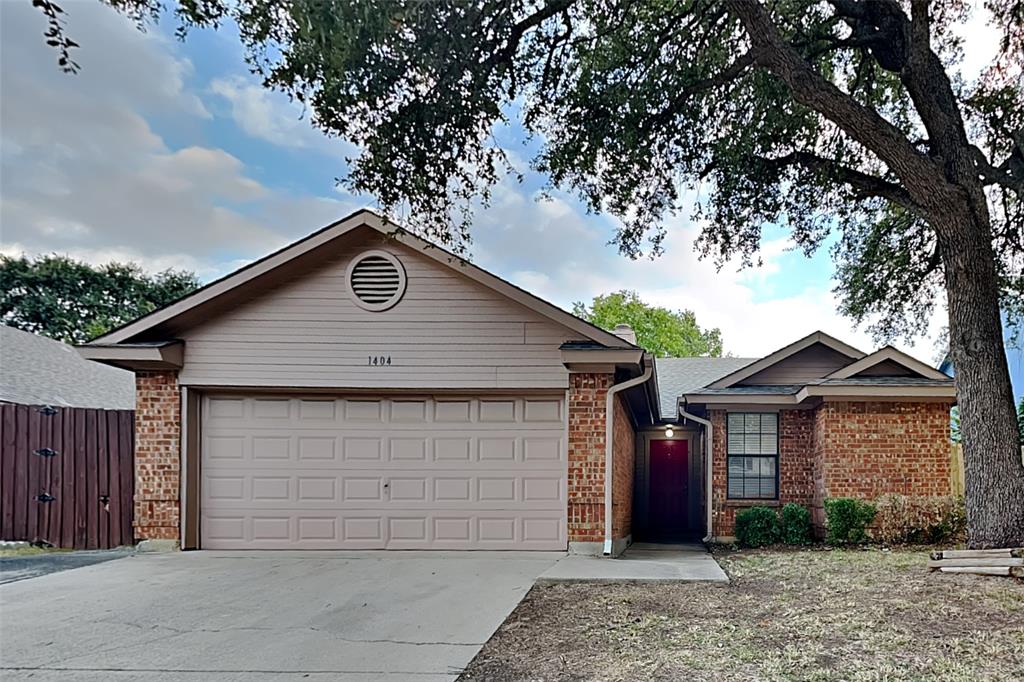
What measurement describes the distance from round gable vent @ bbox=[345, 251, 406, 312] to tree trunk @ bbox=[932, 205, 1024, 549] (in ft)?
21.7

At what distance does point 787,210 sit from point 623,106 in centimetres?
357

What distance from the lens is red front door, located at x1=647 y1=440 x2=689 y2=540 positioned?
52.1 feet

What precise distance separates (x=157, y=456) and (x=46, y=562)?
168 cm

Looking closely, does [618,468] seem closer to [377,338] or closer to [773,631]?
[377,338]

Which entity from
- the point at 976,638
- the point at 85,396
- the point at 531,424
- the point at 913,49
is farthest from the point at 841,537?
the point at 85,396

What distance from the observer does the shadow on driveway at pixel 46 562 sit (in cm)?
775

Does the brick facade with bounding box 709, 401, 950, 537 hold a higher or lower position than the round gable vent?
lower

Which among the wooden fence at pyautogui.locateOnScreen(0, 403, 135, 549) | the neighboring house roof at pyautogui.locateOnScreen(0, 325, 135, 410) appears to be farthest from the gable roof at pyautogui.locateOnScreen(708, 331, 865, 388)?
the neighboring house roof at pyautogui.locateOnScreen(0, 325, 135, 410)

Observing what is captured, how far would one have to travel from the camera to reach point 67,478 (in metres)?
9.48

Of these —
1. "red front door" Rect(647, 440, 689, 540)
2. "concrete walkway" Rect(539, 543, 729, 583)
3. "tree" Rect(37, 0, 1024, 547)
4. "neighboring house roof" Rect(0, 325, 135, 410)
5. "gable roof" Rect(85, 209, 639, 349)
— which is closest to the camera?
"tree" Rect(37, 0, 1024, 547)

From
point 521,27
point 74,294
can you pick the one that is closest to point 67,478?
point 521,27

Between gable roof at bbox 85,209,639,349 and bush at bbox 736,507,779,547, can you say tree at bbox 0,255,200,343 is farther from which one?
bush at bbox 736,507,779,547

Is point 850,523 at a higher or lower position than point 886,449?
lower

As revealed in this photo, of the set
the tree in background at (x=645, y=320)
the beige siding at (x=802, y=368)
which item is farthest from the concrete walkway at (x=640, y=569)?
the tree in background at (x=645, y=320)
